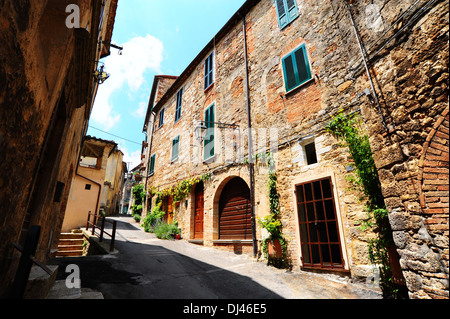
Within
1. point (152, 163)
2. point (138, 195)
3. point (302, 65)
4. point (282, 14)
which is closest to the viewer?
point (302, 65)

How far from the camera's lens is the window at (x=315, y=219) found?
17.0 feet

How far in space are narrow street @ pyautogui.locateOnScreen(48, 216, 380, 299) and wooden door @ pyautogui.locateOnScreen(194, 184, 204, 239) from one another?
3160 millimetres

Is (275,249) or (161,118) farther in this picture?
(161,118)

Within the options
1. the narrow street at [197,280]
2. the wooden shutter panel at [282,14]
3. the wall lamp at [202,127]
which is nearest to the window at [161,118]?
the wall lamp at [202,127]

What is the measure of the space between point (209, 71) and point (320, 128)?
7388mm

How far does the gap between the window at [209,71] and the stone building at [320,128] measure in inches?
3.2

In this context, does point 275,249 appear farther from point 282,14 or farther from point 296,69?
point 282,14

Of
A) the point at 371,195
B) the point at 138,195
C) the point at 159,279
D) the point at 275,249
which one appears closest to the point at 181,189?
the point at 275,249

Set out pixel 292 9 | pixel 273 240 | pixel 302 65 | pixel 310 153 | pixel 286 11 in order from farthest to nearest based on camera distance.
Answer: pixel 286 11
pixel 292 9
pixel 302 65
pixel 310 153
pixel 273 240

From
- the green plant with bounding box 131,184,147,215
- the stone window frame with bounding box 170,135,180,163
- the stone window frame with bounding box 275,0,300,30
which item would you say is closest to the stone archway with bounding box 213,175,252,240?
the stone window frame with bounding box 170,135,180,163

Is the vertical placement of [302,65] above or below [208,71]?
below

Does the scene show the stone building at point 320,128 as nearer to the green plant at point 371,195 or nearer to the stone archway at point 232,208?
the stone archway at point 232,208

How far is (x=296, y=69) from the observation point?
264 inches
